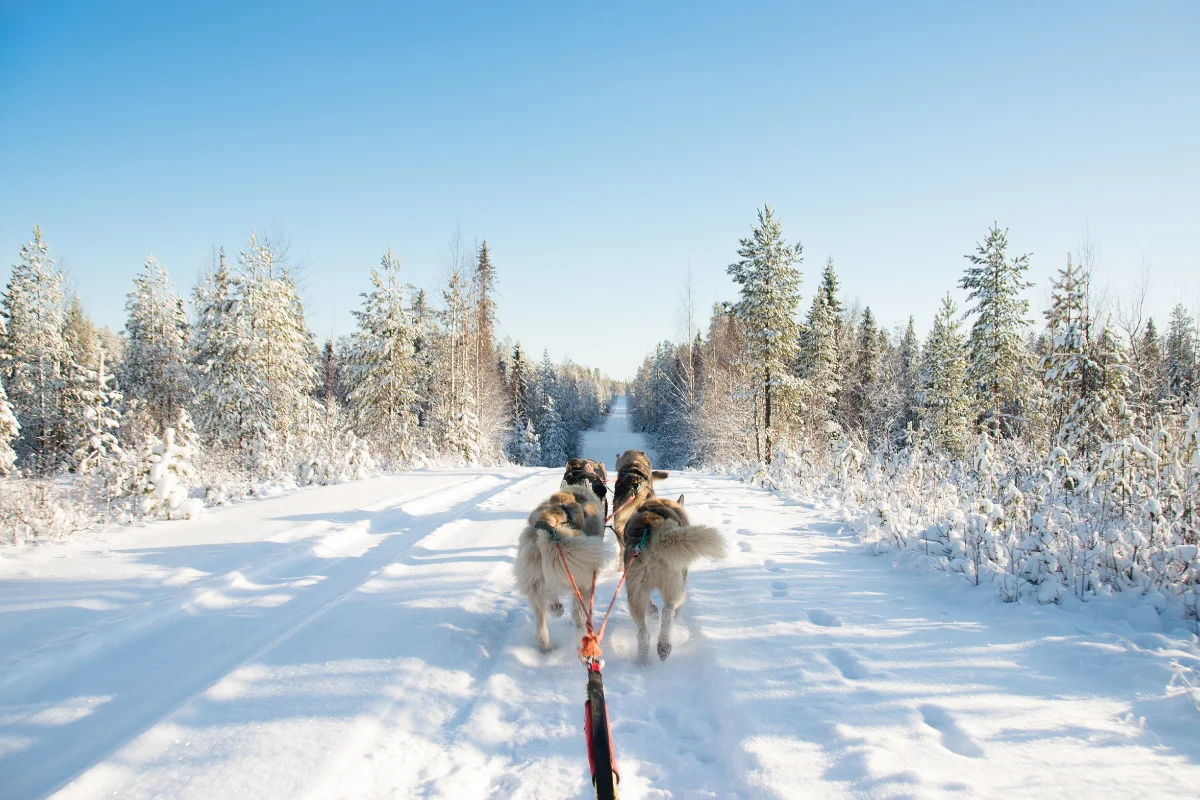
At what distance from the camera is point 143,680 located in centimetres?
314

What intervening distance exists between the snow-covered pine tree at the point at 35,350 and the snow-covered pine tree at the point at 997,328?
4221cm

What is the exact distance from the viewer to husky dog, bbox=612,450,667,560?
558 cm

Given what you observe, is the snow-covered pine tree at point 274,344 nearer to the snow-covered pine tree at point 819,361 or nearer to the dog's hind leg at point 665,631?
the dog's hind leg at point 665,631

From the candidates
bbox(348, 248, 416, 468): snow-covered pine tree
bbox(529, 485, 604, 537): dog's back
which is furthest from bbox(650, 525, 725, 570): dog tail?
bbox(348, 248, 416, 468): snow-covered pine tree

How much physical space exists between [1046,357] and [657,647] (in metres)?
15.0

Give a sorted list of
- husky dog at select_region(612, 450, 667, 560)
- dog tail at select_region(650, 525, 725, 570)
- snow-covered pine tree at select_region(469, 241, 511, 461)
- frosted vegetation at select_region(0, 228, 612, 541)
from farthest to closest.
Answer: snow-covered pine tree at select_region(469, 241, 511, 461) < frosted vegetation at select_region(0, 228, 612, 541) < husky dog at select_region(612, 450, 667, 560) < dog tail at select_region(650, 525, 725, 570)

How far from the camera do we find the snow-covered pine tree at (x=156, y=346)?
2739 centimetres

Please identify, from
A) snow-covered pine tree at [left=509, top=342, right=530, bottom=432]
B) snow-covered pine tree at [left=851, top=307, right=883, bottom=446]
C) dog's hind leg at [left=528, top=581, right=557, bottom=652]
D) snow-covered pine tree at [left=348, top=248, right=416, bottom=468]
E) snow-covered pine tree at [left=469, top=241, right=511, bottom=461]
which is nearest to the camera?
dog's hind leg at [left=528, top=581, right=557, bottom=652]

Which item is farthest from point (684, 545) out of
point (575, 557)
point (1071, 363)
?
point (1071, 363)

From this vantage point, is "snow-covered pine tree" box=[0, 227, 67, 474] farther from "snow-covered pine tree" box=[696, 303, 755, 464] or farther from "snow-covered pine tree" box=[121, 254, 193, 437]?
"snow-covered pine tree" box=[696, 303, 755, 464]

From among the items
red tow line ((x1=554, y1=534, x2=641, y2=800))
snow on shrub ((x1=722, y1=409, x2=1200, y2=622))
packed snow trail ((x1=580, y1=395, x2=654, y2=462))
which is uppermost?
snow on shrub ((x1=722, y1=409, x2=1200, y2=622))

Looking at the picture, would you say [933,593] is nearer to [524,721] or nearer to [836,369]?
[524,721]

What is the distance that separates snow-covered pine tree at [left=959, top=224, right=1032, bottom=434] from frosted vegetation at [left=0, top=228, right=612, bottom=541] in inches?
907

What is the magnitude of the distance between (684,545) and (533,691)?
1352mm
